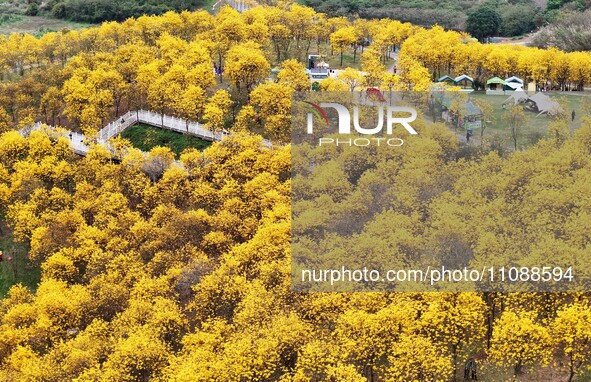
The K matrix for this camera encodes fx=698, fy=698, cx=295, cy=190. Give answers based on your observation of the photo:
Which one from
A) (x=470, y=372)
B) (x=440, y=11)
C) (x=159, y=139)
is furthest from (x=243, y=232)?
(x=440, y=11)

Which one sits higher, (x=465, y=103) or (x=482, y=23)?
(x=482, y=23)

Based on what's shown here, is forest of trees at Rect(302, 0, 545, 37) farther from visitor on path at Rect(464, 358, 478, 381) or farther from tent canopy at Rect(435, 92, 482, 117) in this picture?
visitor on path at Rect(464, 358, 478, 381)

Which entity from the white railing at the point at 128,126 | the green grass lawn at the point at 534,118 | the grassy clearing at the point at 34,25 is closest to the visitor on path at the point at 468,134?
the green grass lawn at the point at 534,118

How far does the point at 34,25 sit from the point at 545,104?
3503 inches

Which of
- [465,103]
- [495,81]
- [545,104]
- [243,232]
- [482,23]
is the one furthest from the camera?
[482,23]

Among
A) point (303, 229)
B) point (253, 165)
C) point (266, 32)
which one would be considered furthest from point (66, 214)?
point (266, 32)

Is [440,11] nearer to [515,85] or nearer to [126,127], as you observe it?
[515,85]

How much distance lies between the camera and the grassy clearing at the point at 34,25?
11080cm

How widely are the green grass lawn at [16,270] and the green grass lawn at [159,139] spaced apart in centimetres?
1341

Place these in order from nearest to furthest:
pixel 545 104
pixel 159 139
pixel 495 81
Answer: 1. pixel 545 104
2. pixel 159 139
3. pixel 495 81

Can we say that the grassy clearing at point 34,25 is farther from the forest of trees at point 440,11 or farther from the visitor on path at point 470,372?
the visitor on path at point 470,372

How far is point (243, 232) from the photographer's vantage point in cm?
4181

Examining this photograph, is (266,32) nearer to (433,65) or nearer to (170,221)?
(433,65)

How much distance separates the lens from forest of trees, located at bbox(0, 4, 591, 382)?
31078mm
